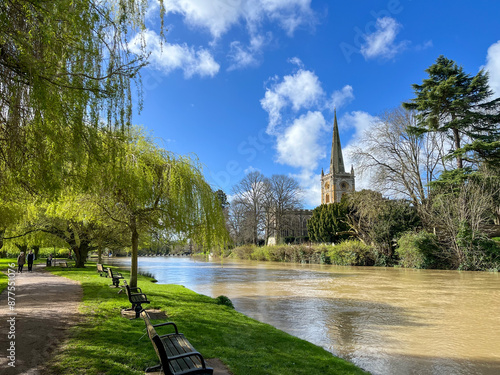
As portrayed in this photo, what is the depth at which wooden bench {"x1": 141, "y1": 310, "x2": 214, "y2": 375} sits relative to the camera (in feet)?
11.5

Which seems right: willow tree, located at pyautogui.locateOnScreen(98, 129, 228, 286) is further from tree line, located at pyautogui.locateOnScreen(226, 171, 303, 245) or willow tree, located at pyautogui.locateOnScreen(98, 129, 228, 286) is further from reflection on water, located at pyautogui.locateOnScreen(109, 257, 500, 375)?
tree line, located at pyautogui.locateOnScreen(226, 171, 303, 245)

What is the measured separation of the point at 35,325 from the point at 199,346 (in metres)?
3.39

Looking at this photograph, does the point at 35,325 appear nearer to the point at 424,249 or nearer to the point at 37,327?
the point at 37,327

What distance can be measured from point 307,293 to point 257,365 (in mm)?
11020

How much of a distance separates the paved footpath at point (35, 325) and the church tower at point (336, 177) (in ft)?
266

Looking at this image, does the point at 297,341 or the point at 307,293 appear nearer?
the point at 297,341

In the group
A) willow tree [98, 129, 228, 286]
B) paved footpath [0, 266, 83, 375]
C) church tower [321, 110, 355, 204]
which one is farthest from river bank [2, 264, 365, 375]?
church tower [321, 110, 355, 204]

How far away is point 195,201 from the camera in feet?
33.1

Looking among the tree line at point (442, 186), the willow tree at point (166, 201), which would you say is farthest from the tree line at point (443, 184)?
the willow tree at point (166, 201)

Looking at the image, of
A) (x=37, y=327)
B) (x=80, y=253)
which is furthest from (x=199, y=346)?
(x=80, y=253)

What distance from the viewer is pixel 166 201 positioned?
1000cm

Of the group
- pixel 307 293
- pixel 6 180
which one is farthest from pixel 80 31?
pixel 307 293

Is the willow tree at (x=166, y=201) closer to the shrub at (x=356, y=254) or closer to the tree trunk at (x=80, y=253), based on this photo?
the tree trunk at (x=80, y=253)

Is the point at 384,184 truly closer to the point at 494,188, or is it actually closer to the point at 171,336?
the point at 494,188
